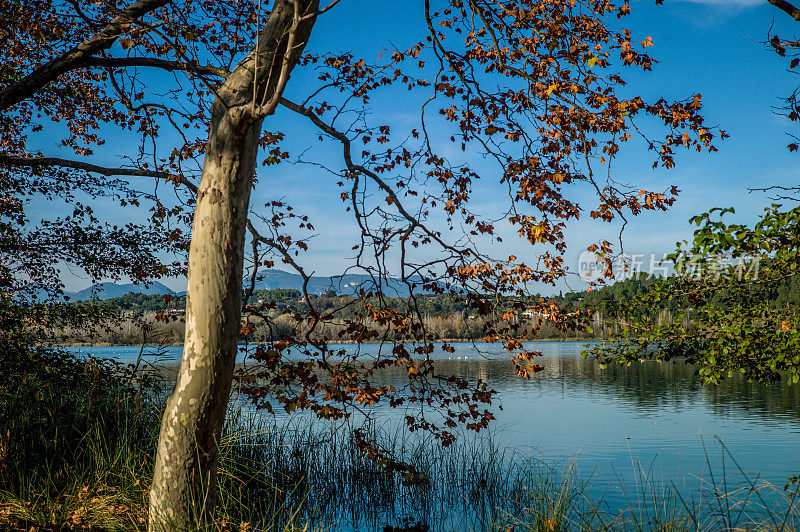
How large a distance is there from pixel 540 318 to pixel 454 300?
1.00 m

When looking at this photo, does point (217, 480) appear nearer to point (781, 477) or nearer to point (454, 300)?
point (454, 300)

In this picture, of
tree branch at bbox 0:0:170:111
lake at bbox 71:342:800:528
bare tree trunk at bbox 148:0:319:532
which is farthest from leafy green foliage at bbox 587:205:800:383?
tree branch at bbox 0:0:170:111

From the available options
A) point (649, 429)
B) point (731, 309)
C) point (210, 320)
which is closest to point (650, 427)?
point (649, 429)

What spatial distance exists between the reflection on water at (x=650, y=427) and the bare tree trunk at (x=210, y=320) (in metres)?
2.04

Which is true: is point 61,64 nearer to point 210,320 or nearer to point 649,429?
point 210,320

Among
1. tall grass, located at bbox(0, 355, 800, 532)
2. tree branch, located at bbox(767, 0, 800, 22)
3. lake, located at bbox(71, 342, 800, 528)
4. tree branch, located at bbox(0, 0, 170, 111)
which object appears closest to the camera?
tall grass, located at bbox(0, 355, 800, 532)

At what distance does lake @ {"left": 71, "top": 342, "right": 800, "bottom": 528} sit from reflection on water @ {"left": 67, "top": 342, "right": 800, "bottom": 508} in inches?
0.9

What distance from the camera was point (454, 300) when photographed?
6078 mm

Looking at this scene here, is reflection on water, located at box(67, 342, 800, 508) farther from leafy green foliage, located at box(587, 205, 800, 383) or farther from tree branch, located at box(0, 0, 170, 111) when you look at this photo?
tree branch, located at box(0, 0, 170, 111)

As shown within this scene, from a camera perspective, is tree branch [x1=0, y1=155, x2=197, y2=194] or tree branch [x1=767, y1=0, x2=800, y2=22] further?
tree branch [x1=0, y1=155, x2=197, y2=194]

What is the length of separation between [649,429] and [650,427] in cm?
33

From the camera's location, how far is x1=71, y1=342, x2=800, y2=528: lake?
29.3ft

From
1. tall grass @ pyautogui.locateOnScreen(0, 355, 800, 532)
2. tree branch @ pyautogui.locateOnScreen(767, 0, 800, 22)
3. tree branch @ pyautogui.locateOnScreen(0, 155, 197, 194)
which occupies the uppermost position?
tree branch @ pyautogui.locateOnScreen(767, 0, 800, 22)

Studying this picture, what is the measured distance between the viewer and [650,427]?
1336 cm
